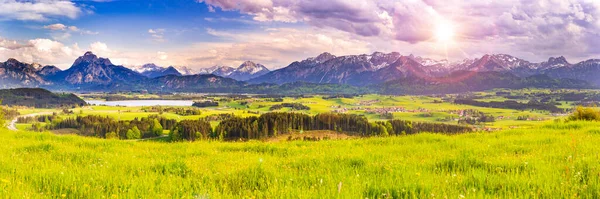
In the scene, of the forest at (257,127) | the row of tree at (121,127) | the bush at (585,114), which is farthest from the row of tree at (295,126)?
the bush at (585,114)

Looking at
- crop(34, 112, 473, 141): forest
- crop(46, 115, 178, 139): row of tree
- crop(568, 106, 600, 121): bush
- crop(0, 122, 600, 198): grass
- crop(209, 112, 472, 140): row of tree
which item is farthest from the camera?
crop(46, 115, 178, 139): row of tree

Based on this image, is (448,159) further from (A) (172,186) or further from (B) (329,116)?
(B) (329,116)

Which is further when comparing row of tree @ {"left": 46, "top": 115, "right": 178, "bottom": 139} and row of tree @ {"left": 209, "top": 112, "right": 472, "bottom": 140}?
row of tree @ {"left": 46, "top": 115, "right": 178, "bottom": 139}

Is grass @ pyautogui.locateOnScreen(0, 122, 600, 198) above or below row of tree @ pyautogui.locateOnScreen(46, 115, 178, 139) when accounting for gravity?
above

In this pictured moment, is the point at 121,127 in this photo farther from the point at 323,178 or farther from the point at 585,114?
the point at 323,178

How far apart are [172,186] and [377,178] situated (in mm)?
3949

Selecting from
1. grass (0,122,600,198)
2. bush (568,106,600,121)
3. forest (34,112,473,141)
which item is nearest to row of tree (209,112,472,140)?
forest (34,112,473,141)

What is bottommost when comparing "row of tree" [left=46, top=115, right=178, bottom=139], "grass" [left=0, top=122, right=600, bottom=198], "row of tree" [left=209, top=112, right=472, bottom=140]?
"row of tree" [left=46, top=115, right=178, bottom=139]

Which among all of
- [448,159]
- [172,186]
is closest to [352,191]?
[172,186]

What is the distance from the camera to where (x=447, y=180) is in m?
6.75

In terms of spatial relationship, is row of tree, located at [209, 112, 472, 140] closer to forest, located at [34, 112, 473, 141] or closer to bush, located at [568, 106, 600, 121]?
forest, located at [34, 112, 473, 141]

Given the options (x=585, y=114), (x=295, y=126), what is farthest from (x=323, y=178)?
(x=295, y=126)

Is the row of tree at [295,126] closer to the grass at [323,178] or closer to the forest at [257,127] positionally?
the forest at [257,127]

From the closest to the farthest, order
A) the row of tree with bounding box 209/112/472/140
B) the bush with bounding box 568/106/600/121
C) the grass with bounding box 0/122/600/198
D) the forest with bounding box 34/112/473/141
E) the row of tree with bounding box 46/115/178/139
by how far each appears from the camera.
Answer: the grass with bounding box 0/122/600/198
the bush with bounding box 568/106/600/121
the row of tree with bounding box 209/112/472/140
the forest with bounding box 34/112/473/141
the row of tree with bounding box 46/115/178/139
